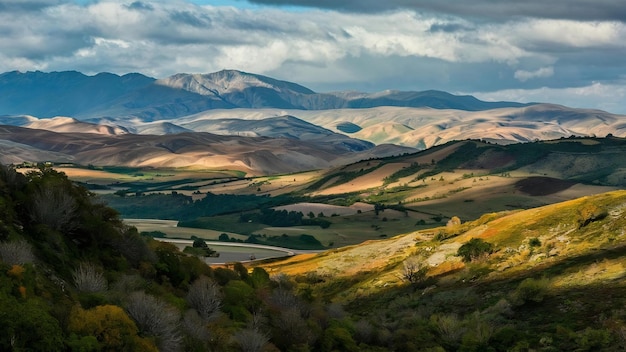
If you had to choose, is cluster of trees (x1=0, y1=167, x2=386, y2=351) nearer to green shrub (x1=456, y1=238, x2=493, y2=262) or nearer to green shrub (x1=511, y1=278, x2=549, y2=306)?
green shrub (x1=511, y1=278, x2=549, y2=306)

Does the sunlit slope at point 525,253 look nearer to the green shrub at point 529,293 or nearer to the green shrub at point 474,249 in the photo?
the green shrub at point 474,249

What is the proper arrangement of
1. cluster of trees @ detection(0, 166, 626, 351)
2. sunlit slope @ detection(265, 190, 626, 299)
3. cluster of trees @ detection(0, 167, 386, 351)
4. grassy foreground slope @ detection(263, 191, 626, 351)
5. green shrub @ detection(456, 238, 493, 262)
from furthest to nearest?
green shrub @ detection(456, 238, 493, 262) < sunlit slope @ detection(265, 190, 626, 299) < grassy foreground slope @ detection(263, 191, 626, 351) < cluster of trees @ detection(0, 166, 626, 351) < cluster of trees @ detection(0, 167, 386, 351)

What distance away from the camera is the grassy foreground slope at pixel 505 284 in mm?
60781

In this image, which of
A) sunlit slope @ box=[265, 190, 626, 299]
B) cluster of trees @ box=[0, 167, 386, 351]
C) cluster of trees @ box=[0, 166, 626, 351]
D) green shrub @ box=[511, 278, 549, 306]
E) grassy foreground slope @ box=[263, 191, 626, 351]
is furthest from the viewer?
sunlit slope @ box=[265, 190, 626, 299]

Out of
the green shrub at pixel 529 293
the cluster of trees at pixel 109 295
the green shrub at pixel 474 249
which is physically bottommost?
the green shrub at pixel 474 249

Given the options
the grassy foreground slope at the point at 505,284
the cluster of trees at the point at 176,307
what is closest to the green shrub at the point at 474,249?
the grassy foreground slope at the point at 505,284

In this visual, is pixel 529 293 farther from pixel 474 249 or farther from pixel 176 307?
pixel 176 307

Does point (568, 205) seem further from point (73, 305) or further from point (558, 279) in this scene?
point (73, 305)

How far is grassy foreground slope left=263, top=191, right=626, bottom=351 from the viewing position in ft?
199

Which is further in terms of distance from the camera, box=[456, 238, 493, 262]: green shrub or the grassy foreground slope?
box=[456, 238, 493, 262]: green shrub

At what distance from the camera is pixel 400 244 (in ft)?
434

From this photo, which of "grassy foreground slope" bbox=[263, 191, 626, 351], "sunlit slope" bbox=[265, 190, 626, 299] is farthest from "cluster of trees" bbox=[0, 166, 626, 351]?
"sunlit slope" bbox=[265, 190, 626, 299]

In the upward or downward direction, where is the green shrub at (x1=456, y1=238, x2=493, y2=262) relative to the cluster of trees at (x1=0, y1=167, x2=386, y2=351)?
downward

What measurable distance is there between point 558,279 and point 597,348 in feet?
66.3
